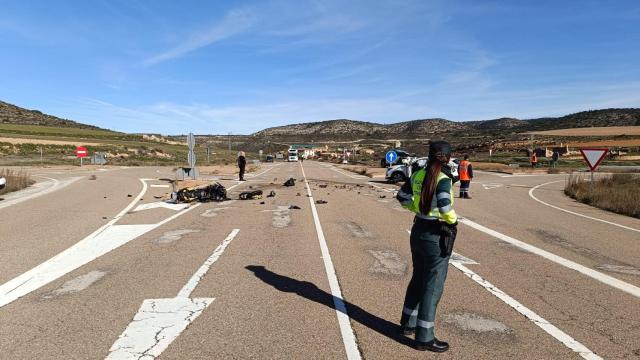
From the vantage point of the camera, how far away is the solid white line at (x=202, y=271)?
20.7 ft

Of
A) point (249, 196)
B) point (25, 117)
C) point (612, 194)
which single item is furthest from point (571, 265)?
point (25, 117)

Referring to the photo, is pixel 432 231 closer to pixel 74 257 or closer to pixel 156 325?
pixel 156 325

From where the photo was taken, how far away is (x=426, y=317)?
183 inches

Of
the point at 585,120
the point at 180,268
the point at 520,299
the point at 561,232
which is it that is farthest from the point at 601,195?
the point at 585,120

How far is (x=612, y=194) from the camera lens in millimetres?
19078

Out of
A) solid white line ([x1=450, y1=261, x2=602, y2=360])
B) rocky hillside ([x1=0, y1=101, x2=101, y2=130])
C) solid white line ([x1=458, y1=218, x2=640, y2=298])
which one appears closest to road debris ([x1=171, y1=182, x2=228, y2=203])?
solid white line ([x1=458, y1=218, x2=640, y2=298])

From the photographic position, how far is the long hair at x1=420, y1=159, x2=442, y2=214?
4625 millimetres

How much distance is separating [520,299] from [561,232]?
6422 mm

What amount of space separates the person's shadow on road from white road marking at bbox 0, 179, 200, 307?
287cm

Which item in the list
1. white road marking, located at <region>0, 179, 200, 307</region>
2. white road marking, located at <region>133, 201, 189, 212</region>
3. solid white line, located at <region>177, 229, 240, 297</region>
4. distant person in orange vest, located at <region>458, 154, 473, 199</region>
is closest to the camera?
solid white line, located at <region>177, 229, 240, 297</region>

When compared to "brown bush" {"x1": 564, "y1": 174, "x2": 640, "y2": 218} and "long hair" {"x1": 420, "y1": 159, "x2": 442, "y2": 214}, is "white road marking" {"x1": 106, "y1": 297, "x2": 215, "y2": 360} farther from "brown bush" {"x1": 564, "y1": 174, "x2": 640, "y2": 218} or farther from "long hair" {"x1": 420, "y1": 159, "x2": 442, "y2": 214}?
"brown bush" {"x1": 564, "y1": 174, "x2": 640, "y2": 218}

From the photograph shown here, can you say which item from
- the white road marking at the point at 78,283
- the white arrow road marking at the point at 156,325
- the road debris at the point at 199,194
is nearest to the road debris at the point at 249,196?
the road debris at the point at 199,194

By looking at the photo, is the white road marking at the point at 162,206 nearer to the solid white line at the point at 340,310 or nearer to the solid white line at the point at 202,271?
the solid white line at the point at 202,271

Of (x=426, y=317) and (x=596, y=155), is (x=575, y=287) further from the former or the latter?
(x=596, y=155)
